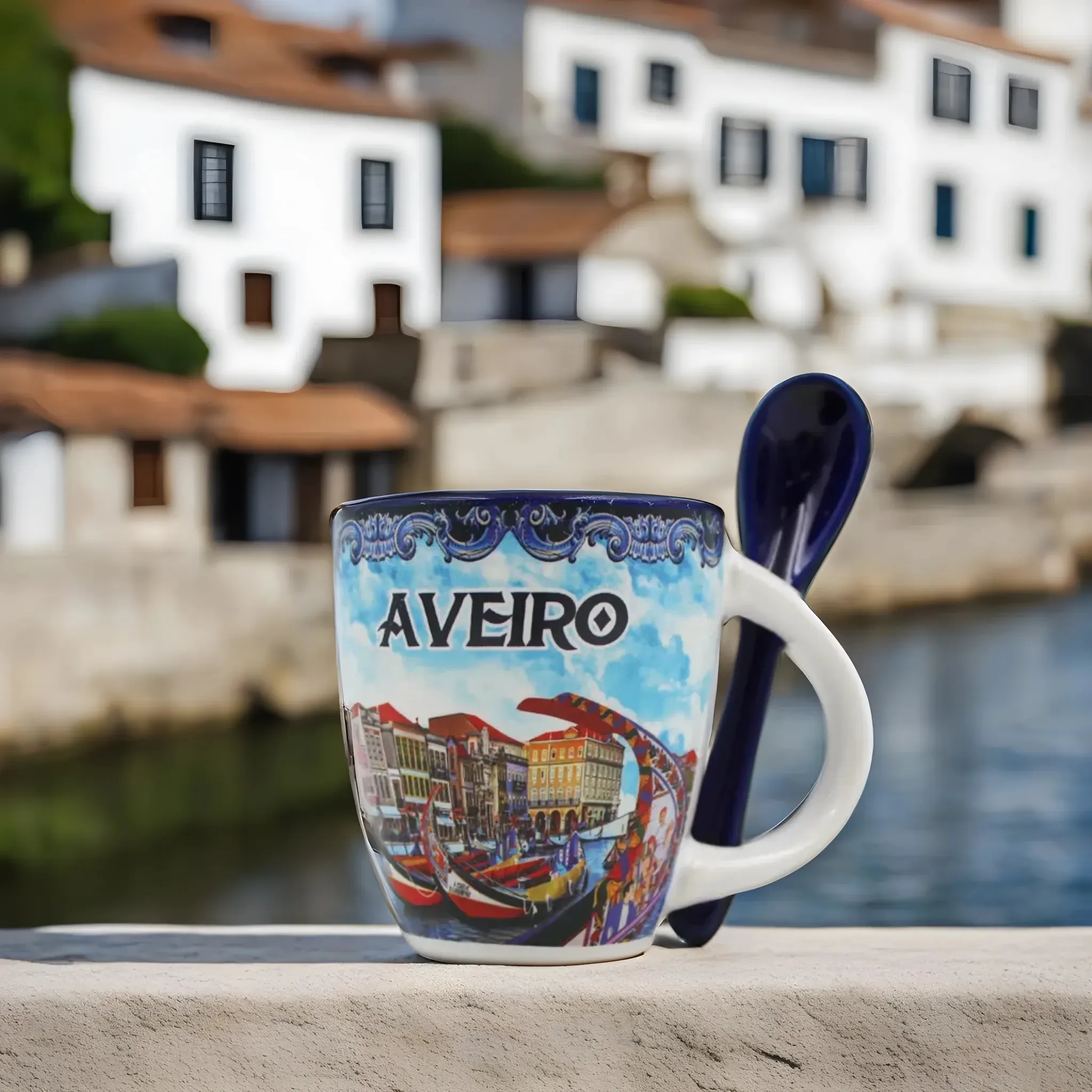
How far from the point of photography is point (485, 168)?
107 ft

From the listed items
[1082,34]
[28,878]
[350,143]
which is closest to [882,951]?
[28,878]

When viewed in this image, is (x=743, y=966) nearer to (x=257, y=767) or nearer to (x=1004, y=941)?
(x=1004, y=941)

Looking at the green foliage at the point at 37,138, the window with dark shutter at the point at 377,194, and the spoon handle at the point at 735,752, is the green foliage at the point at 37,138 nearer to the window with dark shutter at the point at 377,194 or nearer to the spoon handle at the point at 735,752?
the window with dark shutter at the point at 377,194

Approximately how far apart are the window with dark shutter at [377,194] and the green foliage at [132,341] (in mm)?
5033

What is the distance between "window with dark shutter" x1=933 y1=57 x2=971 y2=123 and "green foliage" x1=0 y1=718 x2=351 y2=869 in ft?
82.6

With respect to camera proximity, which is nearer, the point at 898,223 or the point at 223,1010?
the point at 223,1010

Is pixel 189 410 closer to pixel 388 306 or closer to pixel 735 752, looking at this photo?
pixel 388 306

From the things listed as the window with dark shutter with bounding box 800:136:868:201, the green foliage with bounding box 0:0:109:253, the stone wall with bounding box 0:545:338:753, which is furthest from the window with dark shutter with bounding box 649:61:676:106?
the stone wall with bounding box 0:545:338:753

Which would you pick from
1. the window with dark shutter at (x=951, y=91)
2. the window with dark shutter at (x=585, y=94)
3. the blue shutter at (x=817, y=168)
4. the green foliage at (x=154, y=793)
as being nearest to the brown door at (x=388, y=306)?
the window with dark shutter at (x=585, y=94)

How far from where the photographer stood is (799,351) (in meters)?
31.1

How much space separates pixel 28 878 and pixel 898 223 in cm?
2701

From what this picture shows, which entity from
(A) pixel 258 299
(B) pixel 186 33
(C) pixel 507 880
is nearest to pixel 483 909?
(C) pixel 507 880

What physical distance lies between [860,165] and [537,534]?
36.5 meters

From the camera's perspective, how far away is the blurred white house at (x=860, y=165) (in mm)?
33031
